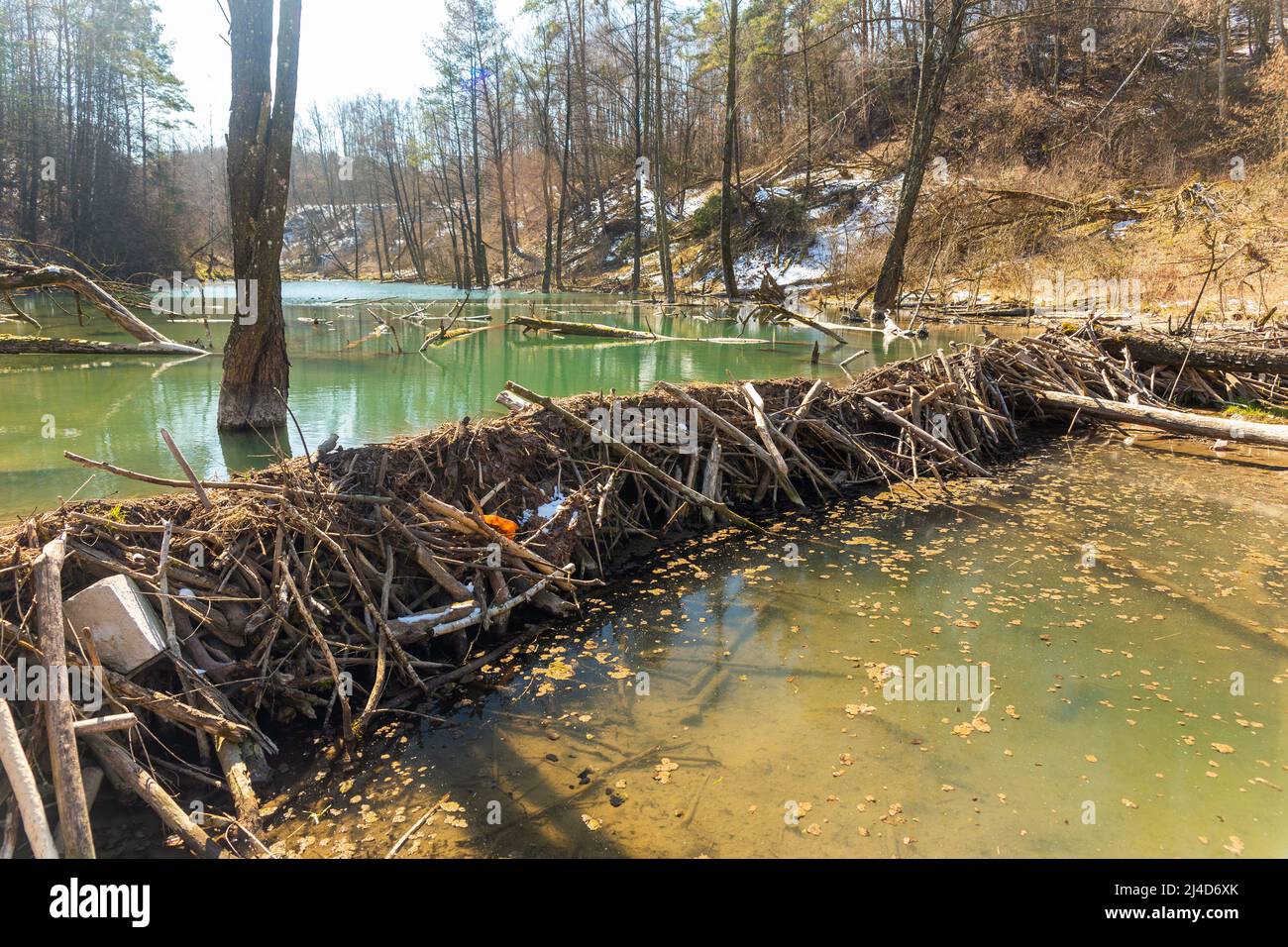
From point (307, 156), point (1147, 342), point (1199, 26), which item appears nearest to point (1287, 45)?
point (1199, 26)

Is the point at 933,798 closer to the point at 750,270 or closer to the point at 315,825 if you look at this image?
the point at 315,825

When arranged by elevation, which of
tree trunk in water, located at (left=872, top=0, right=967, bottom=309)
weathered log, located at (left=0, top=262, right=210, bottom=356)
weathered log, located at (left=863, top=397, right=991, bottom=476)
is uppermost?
tree trunk in water, located at (left=872, top=0, right=967, bottom=309)

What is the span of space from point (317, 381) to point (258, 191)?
181 inches

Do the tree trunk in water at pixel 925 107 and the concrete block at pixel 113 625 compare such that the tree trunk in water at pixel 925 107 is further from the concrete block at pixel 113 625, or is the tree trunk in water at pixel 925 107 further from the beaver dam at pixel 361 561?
the concrete block at pixel 113 625

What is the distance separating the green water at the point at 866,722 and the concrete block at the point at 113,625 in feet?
2.96

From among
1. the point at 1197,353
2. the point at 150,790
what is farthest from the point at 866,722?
the point at 1197,353

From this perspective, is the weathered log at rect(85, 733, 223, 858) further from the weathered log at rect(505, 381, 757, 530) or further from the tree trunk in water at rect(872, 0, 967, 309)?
the tree trunk in water at rect(872, 0, 967, 309)

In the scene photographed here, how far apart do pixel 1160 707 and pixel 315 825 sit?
4263mm

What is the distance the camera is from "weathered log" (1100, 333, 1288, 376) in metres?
10.2

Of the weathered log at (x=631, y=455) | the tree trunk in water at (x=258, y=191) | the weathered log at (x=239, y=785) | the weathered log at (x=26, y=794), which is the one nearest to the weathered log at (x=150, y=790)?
the weathered log at (x=239, y=785)

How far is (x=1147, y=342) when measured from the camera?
11.0m

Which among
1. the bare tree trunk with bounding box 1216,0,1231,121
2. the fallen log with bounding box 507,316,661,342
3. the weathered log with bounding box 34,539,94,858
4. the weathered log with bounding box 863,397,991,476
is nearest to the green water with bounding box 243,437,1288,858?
the weathered log with bounding box 34,539,94,858

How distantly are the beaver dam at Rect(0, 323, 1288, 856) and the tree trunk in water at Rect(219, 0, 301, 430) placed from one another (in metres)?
2.57

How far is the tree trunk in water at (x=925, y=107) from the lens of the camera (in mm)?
15648
